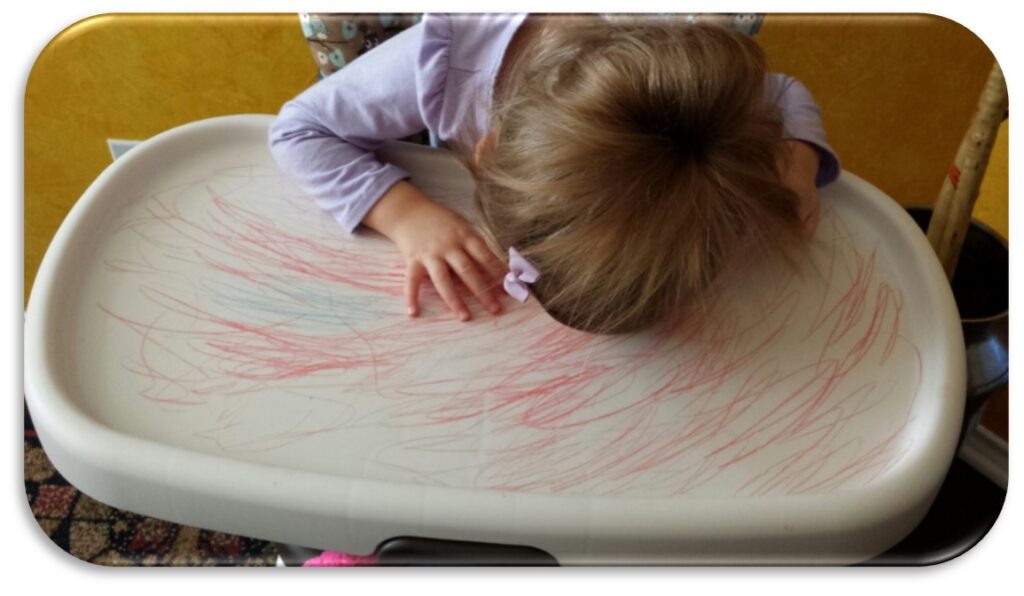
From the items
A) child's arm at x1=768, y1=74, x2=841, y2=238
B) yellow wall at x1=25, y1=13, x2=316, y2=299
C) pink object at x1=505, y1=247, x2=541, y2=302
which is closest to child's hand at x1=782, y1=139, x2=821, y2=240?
child's arm at x1=768, y1=74, x2=841, y2=238

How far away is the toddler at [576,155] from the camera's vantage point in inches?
17.8

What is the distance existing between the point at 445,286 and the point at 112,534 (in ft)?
0.73

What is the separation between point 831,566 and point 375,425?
0.81 feet

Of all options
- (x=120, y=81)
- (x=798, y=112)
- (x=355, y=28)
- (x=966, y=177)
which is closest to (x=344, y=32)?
(x=355, y=28)

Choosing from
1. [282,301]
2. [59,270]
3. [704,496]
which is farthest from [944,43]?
[59,270]

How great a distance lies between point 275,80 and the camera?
55 cm

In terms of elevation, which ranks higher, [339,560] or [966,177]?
[966,177]

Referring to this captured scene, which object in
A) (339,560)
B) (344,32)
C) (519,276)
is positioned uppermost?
(344,32)

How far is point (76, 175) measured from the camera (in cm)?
53

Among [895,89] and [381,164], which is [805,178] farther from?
[381,164]

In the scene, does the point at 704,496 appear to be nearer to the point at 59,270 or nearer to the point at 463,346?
the point at 463,346

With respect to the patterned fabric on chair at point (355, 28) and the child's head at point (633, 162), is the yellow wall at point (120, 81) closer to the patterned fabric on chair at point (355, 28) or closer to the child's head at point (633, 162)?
the patterned fabric on chair at point (355, 28)

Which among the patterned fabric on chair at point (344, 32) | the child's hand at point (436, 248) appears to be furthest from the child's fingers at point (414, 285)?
the patterned fabric on chair at point (344, 32)

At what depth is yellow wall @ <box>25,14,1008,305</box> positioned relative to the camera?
51 centimetres
